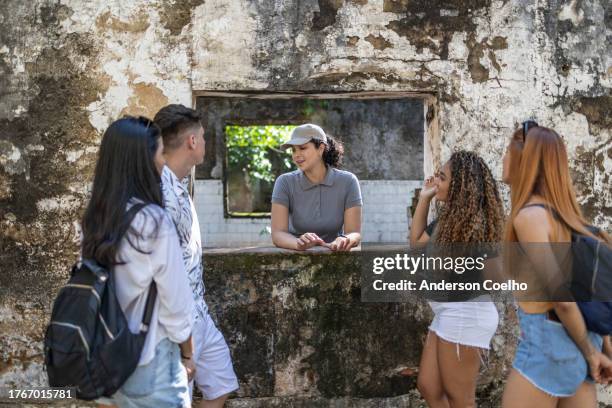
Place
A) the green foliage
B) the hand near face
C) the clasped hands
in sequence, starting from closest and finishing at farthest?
the hand near face
the clasped hands
the green foliage

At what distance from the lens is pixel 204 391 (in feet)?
11.0

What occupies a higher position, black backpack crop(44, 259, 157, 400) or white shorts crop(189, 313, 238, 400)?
black backpack crop(44, 259, 157, 400)

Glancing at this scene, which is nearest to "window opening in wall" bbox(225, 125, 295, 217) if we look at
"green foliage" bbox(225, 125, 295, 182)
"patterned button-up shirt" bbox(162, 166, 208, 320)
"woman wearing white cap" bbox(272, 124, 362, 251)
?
"green foliage" bbox(225, 125, 295, 182)

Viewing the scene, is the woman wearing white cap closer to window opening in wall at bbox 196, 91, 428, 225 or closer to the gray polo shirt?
the gray polo shirt

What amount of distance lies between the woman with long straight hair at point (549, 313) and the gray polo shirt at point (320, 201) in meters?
1.69

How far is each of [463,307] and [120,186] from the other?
1.78 m

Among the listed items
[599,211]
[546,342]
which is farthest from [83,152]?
[599,211]

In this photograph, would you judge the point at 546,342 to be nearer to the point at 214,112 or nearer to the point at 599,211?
the point at 599,211

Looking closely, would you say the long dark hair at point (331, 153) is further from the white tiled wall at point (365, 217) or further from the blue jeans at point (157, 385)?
the white tiled wall at point (365, 217)

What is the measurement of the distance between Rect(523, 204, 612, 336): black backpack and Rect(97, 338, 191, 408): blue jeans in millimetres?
1426

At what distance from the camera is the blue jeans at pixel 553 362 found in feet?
8.54

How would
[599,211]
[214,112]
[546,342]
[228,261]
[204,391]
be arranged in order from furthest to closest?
[214,112] < [599,211] < [228,261] < [204,391] < [546,342]

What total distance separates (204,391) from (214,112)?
10.8 metres

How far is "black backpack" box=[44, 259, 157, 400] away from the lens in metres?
2.28
